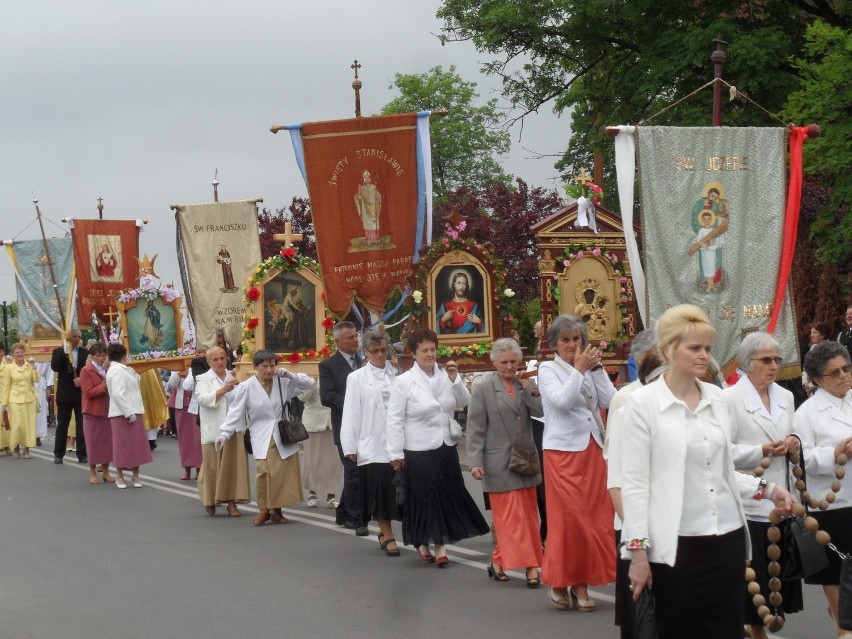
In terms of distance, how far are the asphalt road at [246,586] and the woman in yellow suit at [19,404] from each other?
30.9 ft

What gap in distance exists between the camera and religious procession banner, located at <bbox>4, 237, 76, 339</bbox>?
107 ft

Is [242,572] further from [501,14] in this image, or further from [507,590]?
[501,14]

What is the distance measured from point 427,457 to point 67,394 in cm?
1239

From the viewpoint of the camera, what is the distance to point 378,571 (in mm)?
10883

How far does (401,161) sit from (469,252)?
251cm

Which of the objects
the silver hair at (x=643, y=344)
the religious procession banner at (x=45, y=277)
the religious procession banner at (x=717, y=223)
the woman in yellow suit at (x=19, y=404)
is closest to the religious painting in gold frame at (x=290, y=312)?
the religious procession banner at (x=717, y=223)

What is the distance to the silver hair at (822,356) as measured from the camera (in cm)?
750

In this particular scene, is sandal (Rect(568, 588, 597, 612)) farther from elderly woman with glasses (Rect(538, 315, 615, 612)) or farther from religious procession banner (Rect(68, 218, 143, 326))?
religious procession banner (Rect(68, 218, 143, 326))

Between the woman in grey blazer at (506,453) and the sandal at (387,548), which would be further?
the sandal at (387,548)

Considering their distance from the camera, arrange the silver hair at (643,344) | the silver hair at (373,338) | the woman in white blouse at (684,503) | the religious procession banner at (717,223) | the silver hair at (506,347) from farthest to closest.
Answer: the religious procession banner at (717,223)
the silver hair at (373,338)
the silver hair at (506,347)
the silver hair at (643,344)
the woman in white blouse at (684,503)

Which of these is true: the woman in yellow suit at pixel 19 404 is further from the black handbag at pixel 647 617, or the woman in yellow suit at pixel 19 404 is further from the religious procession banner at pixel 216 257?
the black handbag at pixel 647 617

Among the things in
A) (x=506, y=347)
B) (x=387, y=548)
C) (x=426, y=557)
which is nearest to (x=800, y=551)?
(x=506, y=347)

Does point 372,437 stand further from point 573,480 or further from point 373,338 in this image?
point 573,480

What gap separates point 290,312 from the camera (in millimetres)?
18906
